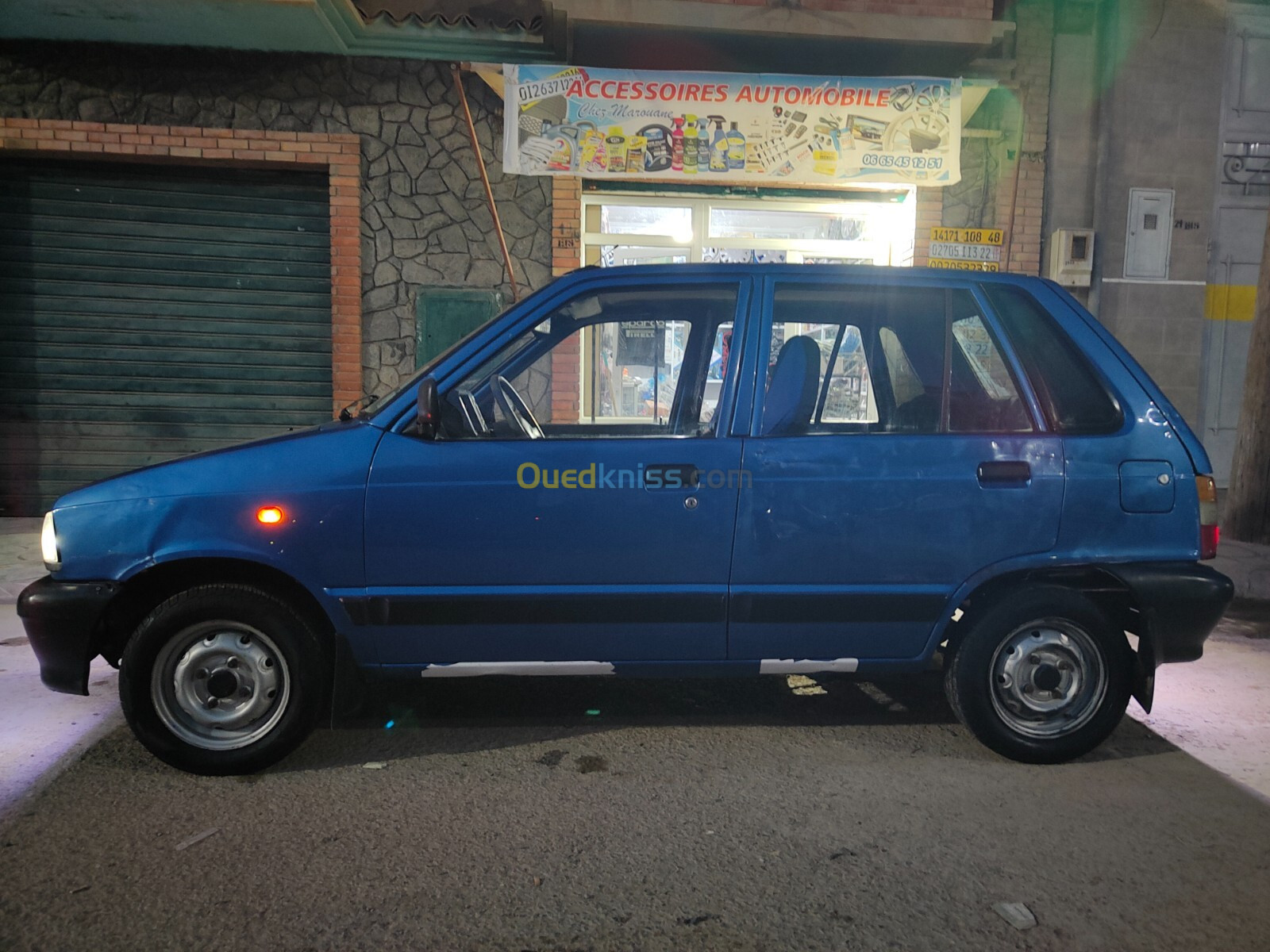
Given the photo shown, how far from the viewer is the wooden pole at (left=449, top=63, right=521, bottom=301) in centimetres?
851

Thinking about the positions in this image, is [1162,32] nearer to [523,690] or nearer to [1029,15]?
[1029,15]

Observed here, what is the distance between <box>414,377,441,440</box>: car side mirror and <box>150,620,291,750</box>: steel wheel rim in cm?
93

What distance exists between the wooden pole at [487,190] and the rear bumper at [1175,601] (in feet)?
21.9

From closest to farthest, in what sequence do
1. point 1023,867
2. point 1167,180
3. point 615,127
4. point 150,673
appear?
point 1023,867 < point 150,673 < point 615,127 < point 1167,180

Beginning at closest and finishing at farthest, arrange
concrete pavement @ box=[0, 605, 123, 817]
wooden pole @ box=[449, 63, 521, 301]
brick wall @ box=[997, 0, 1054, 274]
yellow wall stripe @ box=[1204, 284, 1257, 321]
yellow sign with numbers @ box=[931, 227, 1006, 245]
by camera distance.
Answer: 1. concrete pavement @ box=[0, 605, 123, 817]
2. yellow sign with numbers @ box=[931, 227, 1006, 245]
3. wooden pole @ box=[449, 63, 521, 301]
4. brick wall @ box=[997, 0, 1054, 274]
5. yellow wall stripe @ box=[1204, 284, 1257, 321]

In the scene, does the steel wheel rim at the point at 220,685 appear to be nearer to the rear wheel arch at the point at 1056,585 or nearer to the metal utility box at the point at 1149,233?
the rear wheel arch at the point at 1056,585

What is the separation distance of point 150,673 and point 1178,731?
4.12 metres

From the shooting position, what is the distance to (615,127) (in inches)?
334

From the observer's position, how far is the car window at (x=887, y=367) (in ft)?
11.1

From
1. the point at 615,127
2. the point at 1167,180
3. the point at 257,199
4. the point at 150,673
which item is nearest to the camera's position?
the point at 150,673

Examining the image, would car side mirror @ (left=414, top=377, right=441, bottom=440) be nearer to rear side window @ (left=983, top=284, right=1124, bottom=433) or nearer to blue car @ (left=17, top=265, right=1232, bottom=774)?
blue car @ (left=17, top=265, right=1232, bottom=774)

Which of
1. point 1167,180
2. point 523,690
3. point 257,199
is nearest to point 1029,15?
point 1167,180

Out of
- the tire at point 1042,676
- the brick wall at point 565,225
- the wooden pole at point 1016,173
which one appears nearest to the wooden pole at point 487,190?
the brick wall at point 565,225

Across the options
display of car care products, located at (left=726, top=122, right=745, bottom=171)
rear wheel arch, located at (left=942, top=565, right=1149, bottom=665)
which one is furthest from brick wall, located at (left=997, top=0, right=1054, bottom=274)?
rear wheel arch, located at (left=942, top=565, right=1149, bottom=665)
